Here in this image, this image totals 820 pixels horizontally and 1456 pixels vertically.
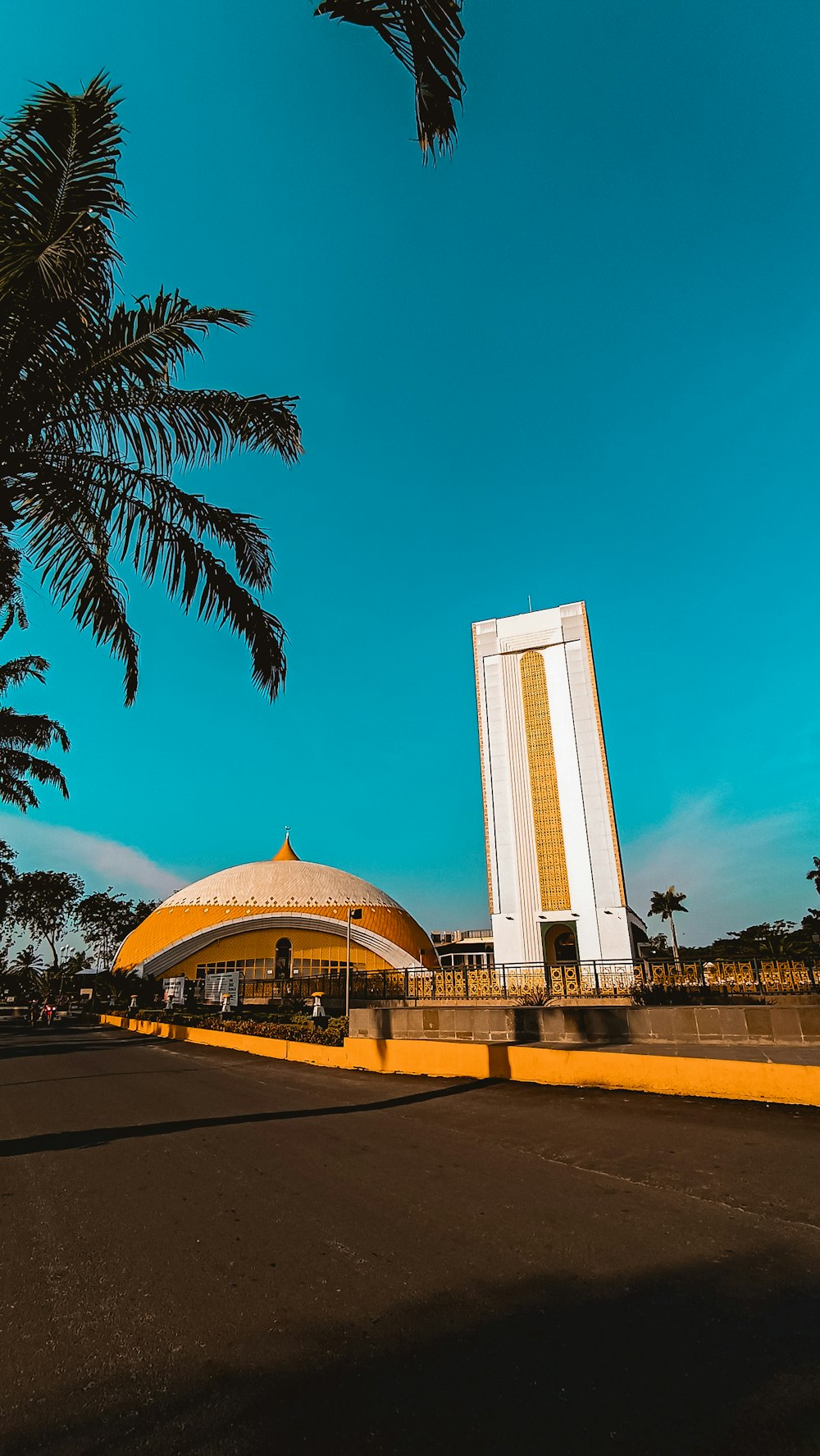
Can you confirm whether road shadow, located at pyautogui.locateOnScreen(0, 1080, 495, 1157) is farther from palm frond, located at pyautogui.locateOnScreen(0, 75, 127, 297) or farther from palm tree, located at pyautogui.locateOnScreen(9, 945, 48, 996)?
palm tree, located at pyautogui.locateOnScreen(9, 945, 48, 996)

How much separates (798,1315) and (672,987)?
46.5 feet

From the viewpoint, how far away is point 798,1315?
2.92m

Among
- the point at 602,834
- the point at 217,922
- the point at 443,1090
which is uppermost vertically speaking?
the point at 602,834

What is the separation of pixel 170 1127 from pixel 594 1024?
6074 mm

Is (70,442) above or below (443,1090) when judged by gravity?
above

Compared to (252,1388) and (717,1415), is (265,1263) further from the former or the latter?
(717,1415)

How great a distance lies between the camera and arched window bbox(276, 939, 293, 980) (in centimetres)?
4122

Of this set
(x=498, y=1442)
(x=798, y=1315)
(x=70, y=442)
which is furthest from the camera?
(x=70, y=442)

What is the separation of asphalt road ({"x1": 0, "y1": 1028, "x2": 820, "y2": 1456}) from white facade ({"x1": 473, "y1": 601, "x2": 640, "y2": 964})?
2446 cm

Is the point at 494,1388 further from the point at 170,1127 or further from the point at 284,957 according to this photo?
the point at 284,957

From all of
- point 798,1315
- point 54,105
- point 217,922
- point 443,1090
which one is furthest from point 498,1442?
point 217,922

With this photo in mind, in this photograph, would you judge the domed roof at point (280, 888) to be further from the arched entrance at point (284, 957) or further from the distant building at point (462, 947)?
the distant building at point (462, 947)

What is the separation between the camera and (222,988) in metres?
28.0

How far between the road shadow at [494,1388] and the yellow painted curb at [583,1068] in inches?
185
